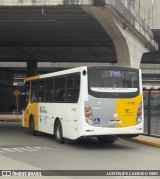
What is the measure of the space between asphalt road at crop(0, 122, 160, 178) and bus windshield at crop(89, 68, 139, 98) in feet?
7.21

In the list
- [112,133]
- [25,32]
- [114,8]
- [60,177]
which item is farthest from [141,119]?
[25,32]

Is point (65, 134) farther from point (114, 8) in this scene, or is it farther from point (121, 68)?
point (114, 8)

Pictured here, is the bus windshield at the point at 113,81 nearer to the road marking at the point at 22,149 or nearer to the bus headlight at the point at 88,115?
the bus headlight at the point at 88,115

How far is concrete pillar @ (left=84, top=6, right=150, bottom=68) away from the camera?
2600 cm

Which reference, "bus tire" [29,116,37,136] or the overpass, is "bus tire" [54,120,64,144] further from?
the overpass

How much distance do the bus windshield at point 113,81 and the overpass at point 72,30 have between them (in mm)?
7288

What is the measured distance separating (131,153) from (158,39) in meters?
33.9

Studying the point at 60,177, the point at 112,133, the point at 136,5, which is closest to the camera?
the point at 60,177

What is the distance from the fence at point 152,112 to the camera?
20.3m

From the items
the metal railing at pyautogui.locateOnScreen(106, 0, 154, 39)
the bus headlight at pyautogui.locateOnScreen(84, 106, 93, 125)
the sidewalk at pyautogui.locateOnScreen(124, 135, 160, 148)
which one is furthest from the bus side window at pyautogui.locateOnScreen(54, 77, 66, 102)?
the metal railing at pyautogui.locateOnScreen(106, 0, 154, 39)

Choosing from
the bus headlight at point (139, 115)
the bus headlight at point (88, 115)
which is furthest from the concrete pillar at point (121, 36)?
the bus headlight at point (88, 115)

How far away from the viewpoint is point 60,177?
10484 mm

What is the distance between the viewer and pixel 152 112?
2056 centimetres

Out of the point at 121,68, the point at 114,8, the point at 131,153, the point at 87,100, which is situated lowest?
the point at 131,153
